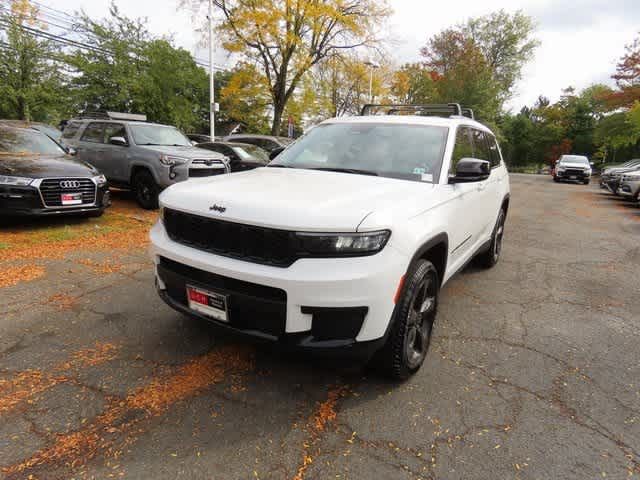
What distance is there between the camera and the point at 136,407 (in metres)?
2.31

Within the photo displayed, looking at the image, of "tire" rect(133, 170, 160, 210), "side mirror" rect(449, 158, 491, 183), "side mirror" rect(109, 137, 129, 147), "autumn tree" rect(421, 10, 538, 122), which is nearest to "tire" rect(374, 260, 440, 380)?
"side mirror" rect(449, 158, 491, 183)

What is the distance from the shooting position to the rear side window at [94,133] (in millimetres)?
8688

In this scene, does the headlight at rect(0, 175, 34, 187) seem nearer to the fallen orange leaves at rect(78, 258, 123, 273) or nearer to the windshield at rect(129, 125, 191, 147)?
the fallen orange leaves at rect(78, 258, 123, 273)

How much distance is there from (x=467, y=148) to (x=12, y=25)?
25.1 metres

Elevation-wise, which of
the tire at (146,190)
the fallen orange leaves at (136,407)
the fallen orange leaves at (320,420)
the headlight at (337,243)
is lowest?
the fallen orange leaves at (136,407)

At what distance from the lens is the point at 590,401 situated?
2537mm

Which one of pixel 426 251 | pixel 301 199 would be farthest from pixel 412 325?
pixel 301 199

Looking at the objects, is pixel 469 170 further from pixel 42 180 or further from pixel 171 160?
pixel 171 160

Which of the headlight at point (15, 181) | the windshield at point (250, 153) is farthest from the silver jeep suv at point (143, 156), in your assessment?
the headlight at point (15, 181)

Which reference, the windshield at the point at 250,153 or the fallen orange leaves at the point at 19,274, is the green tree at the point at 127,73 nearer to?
the windshield at the point at 250,153

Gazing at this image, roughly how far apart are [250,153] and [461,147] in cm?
A: 841

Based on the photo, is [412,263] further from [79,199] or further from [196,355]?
[79,199]

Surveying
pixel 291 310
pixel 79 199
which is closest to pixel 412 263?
pixel 291 310

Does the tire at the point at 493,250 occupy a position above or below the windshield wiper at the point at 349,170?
below
